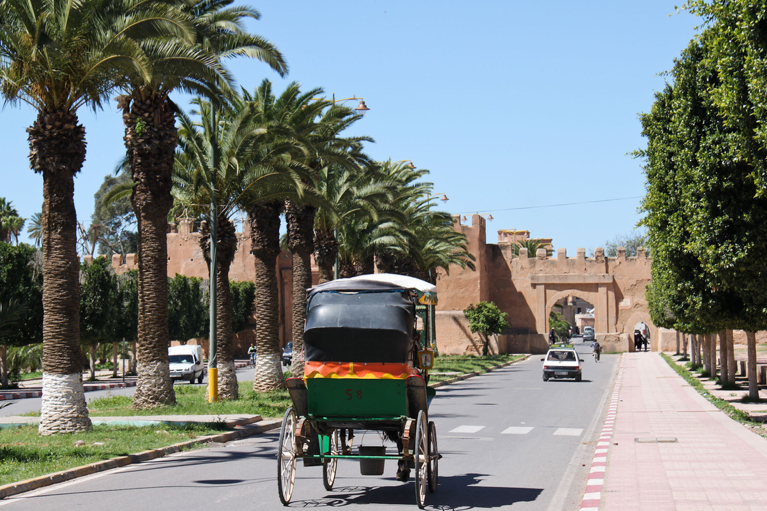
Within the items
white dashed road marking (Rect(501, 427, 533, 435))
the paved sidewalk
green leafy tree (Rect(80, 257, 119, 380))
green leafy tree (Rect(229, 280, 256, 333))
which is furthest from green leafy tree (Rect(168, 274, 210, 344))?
white dashed road marking (Rect(501, 427, 533, 435))

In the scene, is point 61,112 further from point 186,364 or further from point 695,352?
point 695,352

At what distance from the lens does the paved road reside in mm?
8977

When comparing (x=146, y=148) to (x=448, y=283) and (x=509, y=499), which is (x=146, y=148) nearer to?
(x=509, y=499)

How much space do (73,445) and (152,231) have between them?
690 cm

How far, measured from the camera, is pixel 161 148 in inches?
744

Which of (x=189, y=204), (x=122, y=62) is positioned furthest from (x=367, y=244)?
(x=122, y=62)

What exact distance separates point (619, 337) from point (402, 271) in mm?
29004

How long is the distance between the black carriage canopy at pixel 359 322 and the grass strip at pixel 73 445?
169 inches

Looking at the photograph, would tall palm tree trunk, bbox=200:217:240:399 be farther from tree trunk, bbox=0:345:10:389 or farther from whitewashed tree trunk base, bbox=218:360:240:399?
tree trunk, bbox=0:345:10:389

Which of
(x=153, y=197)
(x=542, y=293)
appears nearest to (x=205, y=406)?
(x=153, y=197)

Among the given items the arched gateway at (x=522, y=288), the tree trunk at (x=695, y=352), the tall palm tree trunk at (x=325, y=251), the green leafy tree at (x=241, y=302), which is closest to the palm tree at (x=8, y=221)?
the arched gateway at (x=522, y=288)

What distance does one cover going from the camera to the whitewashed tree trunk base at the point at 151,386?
18844 millimetres

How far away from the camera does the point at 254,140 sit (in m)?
22.4

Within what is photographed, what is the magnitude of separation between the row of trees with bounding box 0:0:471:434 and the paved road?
4.15 meters
